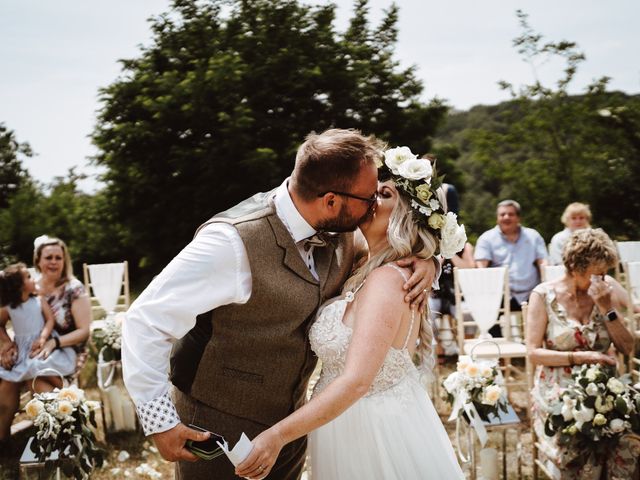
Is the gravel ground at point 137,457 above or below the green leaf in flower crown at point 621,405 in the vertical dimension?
below

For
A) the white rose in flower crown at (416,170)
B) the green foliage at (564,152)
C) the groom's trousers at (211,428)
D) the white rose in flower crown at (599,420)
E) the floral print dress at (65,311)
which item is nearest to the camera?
the groom's trousers at (211,428)

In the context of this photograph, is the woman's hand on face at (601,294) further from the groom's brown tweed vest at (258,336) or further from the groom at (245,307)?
the groom's brown tweed vest at (258,336)

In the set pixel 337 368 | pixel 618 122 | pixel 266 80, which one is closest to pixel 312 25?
pixel 266 80

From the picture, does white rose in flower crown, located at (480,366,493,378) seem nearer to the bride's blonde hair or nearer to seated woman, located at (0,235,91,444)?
the bride's blonde hair

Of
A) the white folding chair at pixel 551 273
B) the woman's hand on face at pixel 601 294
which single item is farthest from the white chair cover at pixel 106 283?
the woman's hand on face at pixel 601 294

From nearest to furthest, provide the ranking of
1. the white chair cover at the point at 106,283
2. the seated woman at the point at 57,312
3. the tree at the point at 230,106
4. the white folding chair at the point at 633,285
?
the seated woman at the point at 57,312, the white folding chair at the point at 633,285, the white chair cover at the point at 106,283, the tree at the point at 230,106

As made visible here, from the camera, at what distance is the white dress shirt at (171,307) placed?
1883 millimetres

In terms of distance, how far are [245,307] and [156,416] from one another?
432mm

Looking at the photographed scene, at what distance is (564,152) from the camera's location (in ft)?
34.7

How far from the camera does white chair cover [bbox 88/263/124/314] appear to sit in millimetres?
7660

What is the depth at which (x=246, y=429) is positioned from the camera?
7.18ft

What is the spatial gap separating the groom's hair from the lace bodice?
0.43 meters

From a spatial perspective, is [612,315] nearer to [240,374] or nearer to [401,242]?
[401,242]

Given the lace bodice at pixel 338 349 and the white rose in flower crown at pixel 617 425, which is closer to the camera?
the lace bodice at pixel 338 349
